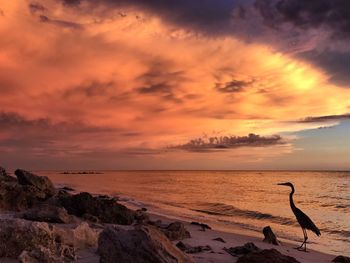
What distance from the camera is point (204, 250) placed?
12.2 meters

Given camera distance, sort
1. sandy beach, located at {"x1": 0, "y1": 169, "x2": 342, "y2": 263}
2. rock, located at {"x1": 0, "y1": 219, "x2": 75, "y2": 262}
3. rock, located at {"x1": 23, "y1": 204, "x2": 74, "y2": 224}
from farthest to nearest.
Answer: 1. rock, located at {"x1": 23, "y1": 204, "x2": 74, "y2": 224}
2. rock, located at {"x1": 0, "y1": 219, "x2": 75, "y2": 262}
3. sandy beach, located at {"x1": 0, "y1": 169, "x2": 342, "y2": 263}

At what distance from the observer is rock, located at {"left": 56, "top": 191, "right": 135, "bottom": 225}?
666 inches

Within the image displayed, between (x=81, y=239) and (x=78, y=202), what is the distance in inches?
311

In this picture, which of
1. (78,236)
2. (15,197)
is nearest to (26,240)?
(78,236)

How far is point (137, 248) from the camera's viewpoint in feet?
23.6

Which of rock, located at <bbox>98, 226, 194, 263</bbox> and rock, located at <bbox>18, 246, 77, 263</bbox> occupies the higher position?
rock, located at <bbox>98, 226, 194, 263</bbox>

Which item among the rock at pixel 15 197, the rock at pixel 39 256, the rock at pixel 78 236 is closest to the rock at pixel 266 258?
the rock at pixel 78 236

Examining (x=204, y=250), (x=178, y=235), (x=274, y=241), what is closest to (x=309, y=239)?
(x=274, y=241)

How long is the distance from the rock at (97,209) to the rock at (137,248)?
9289 mm

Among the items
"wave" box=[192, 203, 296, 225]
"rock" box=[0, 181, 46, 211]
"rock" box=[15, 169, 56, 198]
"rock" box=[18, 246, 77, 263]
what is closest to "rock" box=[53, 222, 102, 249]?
"rock" box=[18, 246, 77, 263]

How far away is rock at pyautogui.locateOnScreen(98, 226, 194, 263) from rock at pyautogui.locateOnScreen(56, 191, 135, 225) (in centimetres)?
929

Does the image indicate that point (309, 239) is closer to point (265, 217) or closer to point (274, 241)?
point (274, 241)

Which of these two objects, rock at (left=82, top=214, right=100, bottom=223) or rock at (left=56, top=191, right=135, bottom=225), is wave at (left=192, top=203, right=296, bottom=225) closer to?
rock at (left=56, top=191, right=135, bottom=225)

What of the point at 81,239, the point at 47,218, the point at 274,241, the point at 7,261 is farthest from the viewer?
the point at 274,241
